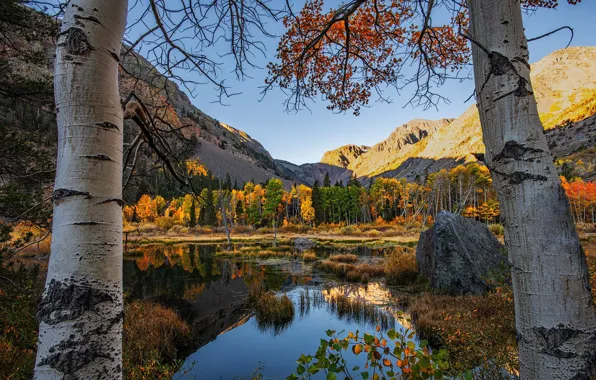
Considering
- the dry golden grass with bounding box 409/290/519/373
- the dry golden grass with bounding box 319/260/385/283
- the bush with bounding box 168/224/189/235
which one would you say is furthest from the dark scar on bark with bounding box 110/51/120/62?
the bush with bounding box 168/224/189/235

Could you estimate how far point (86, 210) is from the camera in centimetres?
119

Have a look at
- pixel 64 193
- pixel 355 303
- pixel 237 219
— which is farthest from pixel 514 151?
pixel 355 303

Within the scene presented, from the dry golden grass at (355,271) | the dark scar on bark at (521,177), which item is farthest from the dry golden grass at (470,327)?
the dry golden grass at (355,271)

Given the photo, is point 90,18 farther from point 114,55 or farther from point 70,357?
point 70,357

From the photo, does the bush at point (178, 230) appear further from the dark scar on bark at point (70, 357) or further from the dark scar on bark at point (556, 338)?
the dark scar on bark at point (556, 338)

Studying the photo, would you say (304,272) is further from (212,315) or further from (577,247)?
(577,247)

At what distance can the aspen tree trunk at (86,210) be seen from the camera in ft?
3.54

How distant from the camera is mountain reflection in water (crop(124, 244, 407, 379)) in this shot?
7.29 metres

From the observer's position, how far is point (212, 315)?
10.4 m

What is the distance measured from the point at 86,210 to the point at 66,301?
344 mm

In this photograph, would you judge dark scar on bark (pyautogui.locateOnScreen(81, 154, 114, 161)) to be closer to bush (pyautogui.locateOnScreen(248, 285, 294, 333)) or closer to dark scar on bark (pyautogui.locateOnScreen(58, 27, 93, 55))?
dark scar on bark (pyautogui.locateOnScreen(58, 27, 93, 55))

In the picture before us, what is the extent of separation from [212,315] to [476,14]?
36.0 ft

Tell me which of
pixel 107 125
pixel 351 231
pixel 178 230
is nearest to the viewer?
pixel 107 125

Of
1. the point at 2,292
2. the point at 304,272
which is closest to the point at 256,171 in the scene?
the point at 304,272
